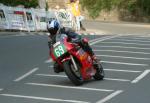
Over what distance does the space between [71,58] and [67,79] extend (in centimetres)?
133

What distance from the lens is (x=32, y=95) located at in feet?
37.8

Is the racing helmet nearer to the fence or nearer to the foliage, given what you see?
the fence

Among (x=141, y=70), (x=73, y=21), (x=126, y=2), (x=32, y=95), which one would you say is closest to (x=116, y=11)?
(x=126, y=2)

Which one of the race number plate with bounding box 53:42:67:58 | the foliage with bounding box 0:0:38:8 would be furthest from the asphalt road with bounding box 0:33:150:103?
the foliage with bounding box 0:0:38:8

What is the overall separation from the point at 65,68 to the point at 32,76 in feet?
7.76

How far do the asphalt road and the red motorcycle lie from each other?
245mm

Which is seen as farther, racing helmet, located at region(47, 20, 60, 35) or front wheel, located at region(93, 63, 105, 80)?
front wheel, located at region(93, 63, 105, 80)

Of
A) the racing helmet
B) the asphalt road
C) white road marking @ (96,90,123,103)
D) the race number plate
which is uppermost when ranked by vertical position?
the racing helmet

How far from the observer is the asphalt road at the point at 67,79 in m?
11.1

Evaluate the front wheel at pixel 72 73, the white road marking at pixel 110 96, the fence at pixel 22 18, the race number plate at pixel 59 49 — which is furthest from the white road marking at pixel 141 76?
the fence at pixel 22 18

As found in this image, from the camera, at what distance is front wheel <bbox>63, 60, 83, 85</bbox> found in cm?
1216

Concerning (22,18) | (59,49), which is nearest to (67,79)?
(59,49)

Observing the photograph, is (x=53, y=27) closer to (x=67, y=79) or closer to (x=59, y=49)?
(x=59, y=49)

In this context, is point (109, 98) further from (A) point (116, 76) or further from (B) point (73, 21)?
(B) point (73, 21)
